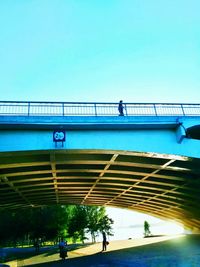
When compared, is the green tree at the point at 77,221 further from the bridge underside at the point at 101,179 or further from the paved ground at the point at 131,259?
the paved ground at the point at 131,259

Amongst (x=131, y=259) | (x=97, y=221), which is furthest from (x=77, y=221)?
(x=131, y=259)

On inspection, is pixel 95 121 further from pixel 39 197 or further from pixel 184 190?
pixel 39 197

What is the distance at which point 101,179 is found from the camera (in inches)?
1277

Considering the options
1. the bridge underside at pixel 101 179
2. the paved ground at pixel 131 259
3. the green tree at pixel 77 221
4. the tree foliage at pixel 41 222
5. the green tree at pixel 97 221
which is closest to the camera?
the paved ground at pixel 131 259

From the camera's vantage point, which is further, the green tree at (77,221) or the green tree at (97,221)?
the green tree at (97,221)

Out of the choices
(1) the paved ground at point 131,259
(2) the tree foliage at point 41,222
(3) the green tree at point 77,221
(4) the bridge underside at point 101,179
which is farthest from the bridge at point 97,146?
(3) the green tree at point 77,221

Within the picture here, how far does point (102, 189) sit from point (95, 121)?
21380 millimetres

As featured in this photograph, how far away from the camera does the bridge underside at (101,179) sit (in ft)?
74.9

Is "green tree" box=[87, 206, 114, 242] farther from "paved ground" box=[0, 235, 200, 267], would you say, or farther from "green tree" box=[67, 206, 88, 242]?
"paved ground" box=[0, 235, 200, 267]

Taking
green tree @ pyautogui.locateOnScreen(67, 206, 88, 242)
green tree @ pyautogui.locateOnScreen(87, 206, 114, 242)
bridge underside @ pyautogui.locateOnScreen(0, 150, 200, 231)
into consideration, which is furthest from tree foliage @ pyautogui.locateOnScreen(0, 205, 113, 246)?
green tree @ pyautogui.locateOnScreen(87, 206, 114, 242)

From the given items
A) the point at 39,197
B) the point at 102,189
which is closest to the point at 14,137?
the point at 102,189

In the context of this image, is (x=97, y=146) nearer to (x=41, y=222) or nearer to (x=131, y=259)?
(x=131, y=259)

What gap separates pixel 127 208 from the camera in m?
58.3

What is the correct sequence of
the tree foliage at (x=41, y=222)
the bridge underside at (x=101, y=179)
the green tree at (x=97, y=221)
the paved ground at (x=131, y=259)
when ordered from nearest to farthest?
1. the paved ground at (x=131, y=259)
2. the bridge underside at (x=101, y=179)
3. the tree foliage at (x=41, y=222)
4. the green tree at (x=97, y=221)
